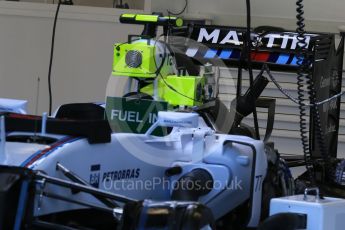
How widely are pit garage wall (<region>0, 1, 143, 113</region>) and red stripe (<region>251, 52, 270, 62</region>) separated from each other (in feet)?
10.1

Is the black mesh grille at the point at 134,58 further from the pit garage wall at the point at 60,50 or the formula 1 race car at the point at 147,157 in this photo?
the pit garage wall at the point at 60,50

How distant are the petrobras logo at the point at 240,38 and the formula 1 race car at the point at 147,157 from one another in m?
0.04

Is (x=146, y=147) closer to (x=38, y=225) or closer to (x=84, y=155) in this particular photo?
(x=84, y=155)

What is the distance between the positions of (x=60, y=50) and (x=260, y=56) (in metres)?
3.53

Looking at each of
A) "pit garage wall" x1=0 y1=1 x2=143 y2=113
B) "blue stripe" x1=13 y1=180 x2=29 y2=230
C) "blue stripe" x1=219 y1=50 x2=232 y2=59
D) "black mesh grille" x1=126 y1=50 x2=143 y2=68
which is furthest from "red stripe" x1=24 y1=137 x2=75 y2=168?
"pit garage wall" x1=0 y1=1 x2=143 y2=113

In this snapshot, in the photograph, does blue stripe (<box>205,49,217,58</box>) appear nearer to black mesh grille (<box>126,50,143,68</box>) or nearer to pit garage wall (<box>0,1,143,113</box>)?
black mesh grille (<box>126,50,143,68</box>)

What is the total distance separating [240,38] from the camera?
438 centimetres

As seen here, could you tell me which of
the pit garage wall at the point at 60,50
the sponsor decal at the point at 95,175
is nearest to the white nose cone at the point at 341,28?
the pit garage wall at the point at 60,50

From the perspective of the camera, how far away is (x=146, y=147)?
2.73 meters

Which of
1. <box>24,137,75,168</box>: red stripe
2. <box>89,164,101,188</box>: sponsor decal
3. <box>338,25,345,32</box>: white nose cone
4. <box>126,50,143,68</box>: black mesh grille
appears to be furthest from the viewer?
<box>338,25,345,32</box>: white nose cone

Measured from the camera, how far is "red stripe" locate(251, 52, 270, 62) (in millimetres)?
4352

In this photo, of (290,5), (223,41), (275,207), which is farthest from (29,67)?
(275,207)

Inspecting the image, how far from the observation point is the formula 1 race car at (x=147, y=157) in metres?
2.14

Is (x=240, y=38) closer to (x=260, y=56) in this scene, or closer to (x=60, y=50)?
(x=260, y=56)
